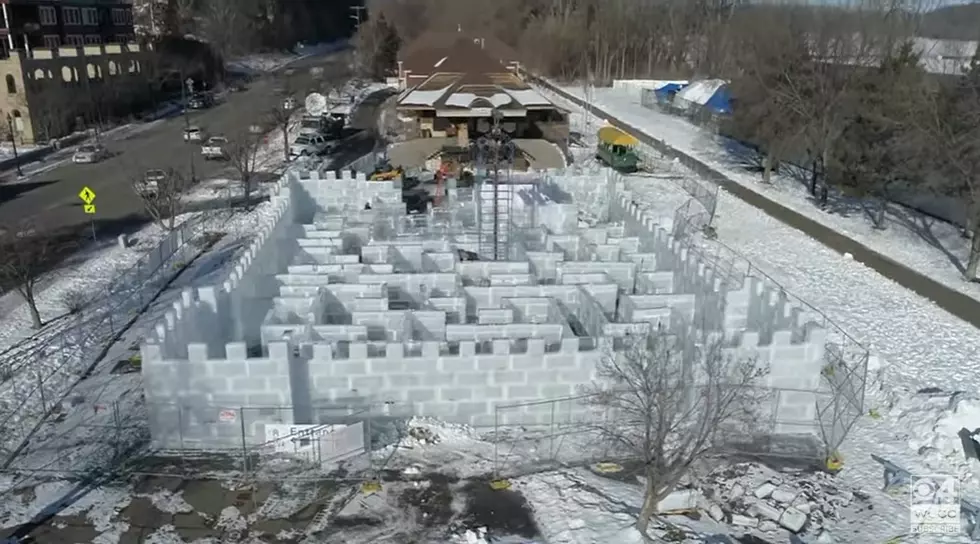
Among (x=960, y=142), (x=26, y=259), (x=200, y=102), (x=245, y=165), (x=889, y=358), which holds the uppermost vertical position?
(x=960, y=142)

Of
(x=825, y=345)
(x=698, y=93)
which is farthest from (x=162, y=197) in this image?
(x=698, y=93)

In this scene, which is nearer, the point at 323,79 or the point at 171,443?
the point at 171,443

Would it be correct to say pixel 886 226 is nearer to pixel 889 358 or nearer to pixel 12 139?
pixel 889 358

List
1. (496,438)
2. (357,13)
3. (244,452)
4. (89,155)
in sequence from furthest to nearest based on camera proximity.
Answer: (357,13), (89,155), (496,438), (244,452)

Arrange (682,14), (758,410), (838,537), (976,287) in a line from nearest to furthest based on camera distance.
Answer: (838,537)
(758,410)
(976,287)
(682,14)

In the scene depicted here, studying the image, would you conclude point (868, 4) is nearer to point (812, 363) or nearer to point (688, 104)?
point (688, 104)

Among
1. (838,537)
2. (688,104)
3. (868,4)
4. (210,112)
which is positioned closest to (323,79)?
(210,112)

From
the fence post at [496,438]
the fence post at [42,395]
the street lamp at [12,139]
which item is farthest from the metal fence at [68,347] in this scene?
the street lamp at [12,139]
